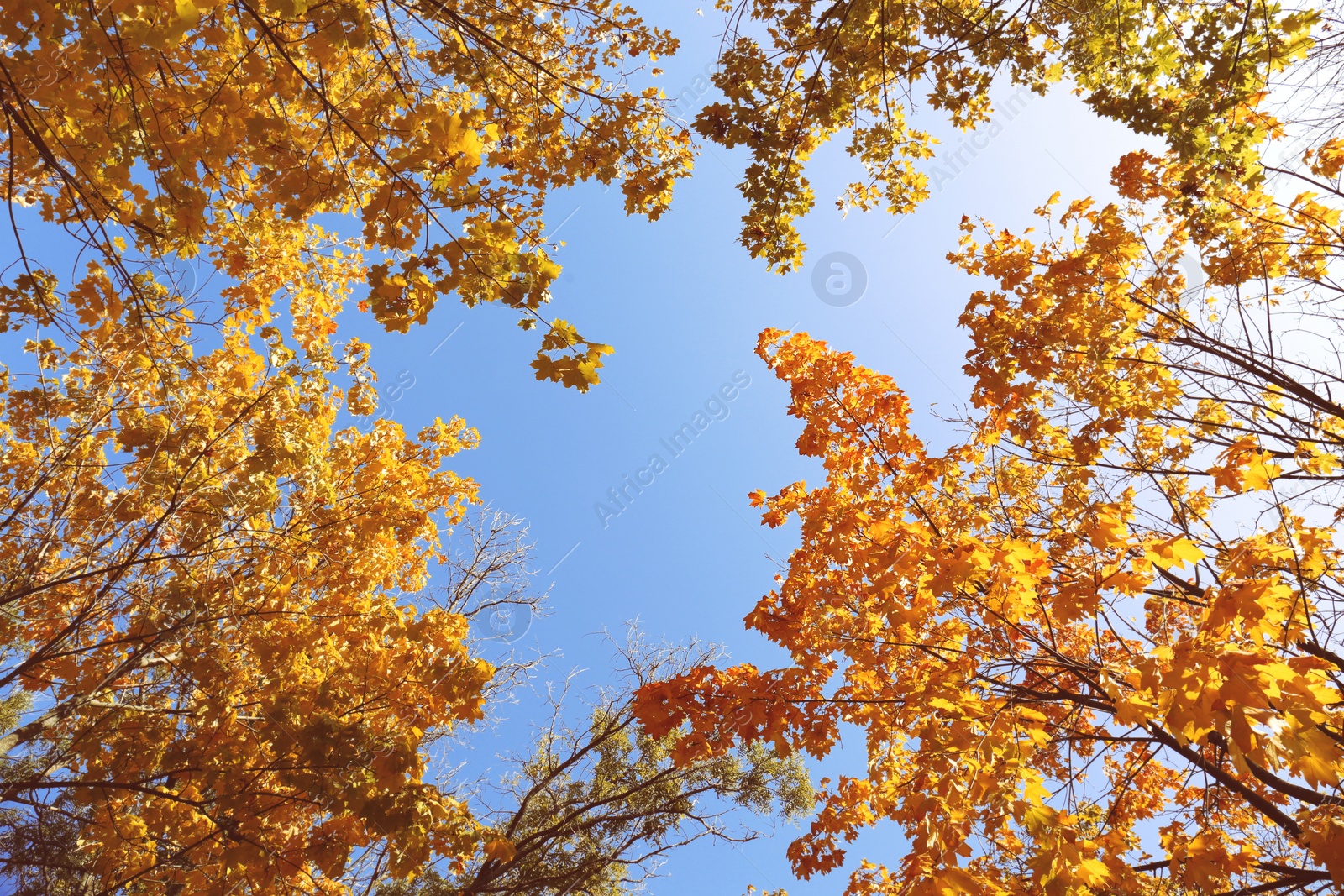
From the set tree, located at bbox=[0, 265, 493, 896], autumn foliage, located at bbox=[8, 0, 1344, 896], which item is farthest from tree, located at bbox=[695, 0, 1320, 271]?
tree, located at bbox=[0, 265, 493, 896]

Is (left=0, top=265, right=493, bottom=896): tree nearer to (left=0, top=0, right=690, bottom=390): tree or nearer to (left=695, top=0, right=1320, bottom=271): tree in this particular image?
(left=0, top=0, right=690, bottom=390): tree

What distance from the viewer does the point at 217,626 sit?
4.29 metres

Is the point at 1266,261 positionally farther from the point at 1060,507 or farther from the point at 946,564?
the point at 946,564

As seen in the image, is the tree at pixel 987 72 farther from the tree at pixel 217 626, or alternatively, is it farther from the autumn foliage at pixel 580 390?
the tree at pixel 217 626

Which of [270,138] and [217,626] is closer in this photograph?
[270,138]

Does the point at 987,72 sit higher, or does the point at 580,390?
the point at 987,72

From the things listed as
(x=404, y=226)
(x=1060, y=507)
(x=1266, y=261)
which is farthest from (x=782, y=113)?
(x=1266, y=261)

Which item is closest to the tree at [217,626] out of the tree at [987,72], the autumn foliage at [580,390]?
the autumn foliage at [580,390]

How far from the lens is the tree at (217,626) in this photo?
314 cm

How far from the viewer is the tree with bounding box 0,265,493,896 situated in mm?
3143

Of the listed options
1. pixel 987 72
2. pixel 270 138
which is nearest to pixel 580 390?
pixel 270 138

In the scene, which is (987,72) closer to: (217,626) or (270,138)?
(270,138)

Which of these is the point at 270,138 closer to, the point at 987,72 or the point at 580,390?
the point at 580,390

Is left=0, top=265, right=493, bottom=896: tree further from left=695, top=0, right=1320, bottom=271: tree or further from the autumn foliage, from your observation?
left=695, top=0, right=1320, bottom=271: tree
